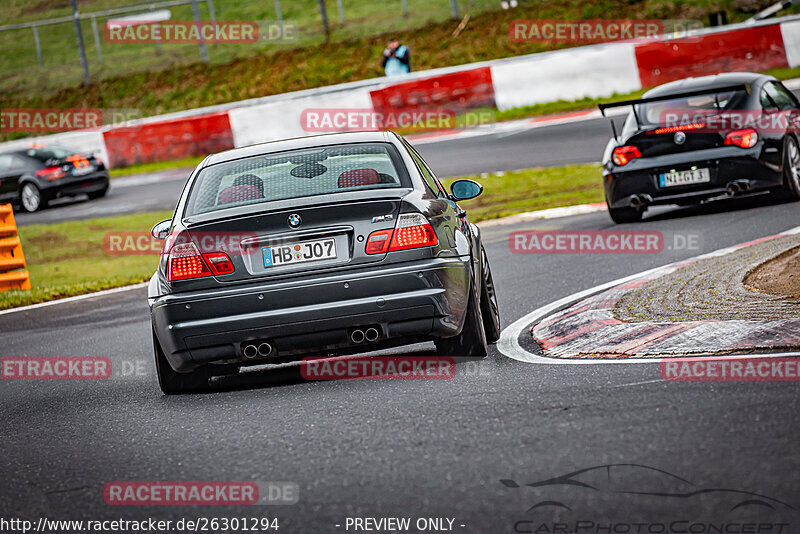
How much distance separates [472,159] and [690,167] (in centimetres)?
837

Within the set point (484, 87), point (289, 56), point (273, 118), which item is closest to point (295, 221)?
point (484, 87)

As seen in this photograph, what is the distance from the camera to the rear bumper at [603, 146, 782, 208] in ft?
39.1

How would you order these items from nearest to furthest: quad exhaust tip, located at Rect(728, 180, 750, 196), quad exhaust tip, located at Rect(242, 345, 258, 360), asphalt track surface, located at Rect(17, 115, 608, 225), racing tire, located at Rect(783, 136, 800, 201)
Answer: quad exhaust tip, located at Rect(242, 345, 258, 360)
quad exhaust tip, located at Rect(728, 180, 750, 196)
racing tire, located at Rect(783, 136, 800, 201)
asphalt track surface, located at Rect(17, 115, 608, 225)

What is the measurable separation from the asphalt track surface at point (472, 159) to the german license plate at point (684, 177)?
20.0 ft

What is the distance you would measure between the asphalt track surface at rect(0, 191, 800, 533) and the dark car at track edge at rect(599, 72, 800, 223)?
213 inches

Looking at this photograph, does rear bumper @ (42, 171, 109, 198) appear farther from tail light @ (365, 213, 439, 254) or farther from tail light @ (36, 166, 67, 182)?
tail light @ (365, 213, 439, 254)

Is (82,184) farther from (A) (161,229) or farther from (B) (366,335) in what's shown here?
(B) (366,335)

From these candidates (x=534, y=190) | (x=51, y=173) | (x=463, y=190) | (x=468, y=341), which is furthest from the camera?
(x=51, y=173)

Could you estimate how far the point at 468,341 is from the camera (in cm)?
682

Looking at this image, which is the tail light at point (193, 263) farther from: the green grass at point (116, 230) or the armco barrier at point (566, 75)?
the armco barrier at point (566, 75)

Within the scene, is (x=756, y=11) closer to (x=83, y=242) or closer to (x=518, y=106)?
(x=518, y=106)

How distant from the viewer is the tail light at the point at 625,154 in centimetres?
1230

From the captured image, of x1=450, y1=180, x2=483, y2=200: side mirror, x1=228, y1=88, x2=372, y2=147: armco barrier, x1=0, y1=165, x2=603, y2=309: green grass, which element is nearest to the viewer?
x1=450, y1=180, x2=483, y2=200: side mirror

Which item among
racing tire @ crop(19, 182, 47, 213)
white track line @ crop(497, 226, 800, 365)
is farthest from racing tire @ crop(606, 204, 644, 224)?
racing tire @ crop(19, 182, 47, 213)
